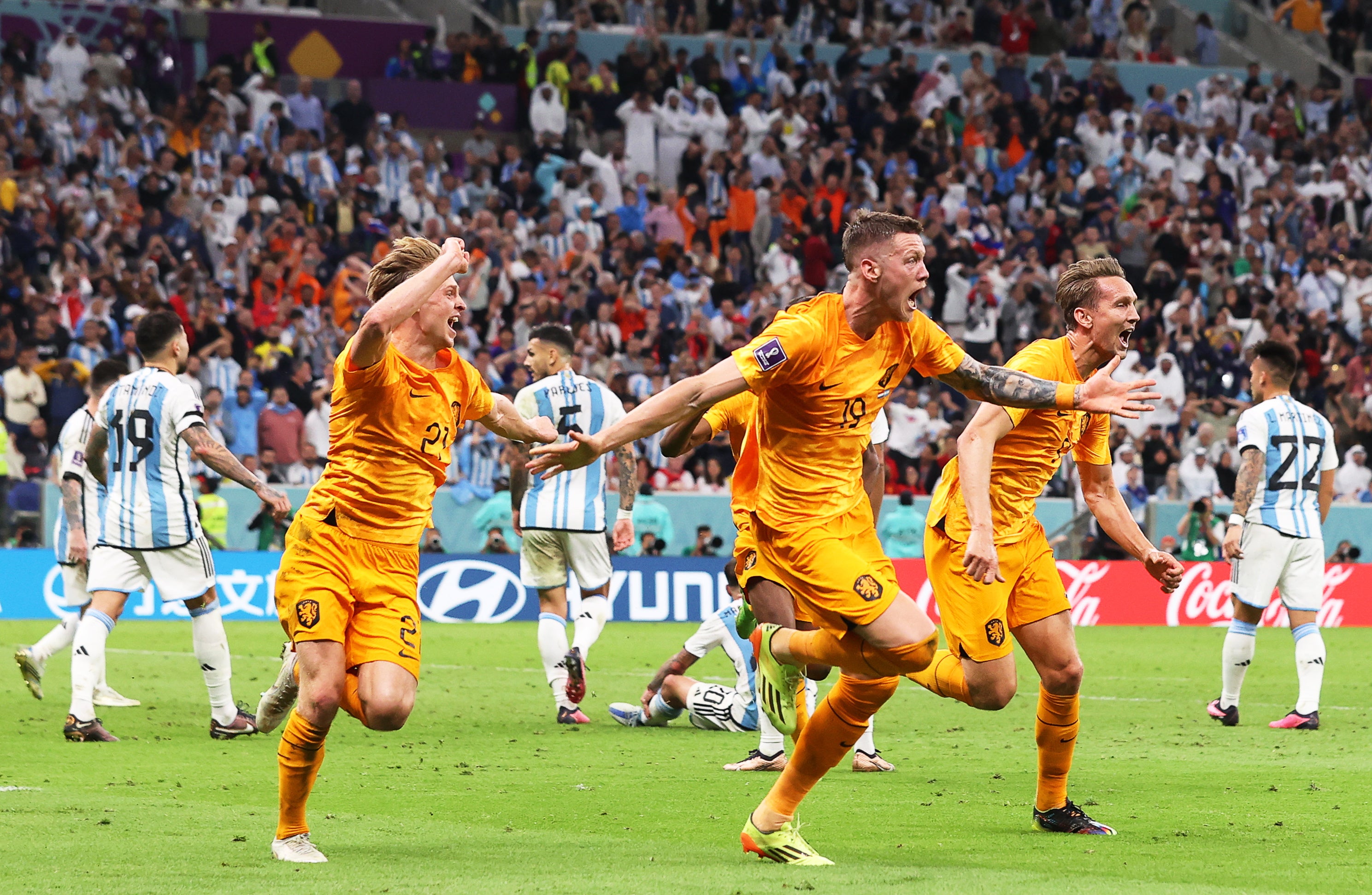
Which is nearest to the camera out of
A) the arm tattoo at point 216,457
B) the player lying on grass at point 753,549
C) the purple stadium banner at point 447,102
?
the player lying on grass at point 753,549

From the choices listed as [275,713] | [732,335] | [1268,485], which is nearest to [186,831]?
[275,713]

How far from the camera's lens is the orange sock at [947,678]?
7.36m

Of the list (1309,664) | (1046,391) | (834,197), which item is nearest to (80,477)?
(1046,391)

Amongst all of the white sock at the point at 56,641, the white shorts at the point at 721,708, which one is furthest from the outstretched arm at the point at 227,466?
the white shorts at the point at 721,708

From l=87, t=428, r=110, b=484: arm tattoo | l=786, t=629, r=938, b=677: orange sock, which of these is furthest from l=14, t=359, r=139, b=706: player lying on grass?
l=786, t=629, r=938, b=677: orange sock

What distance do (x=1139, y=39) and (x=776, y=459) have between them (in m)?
30.7

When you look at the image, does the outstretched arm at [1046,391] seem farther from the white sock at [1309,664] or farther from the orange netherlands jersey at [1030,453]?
the white sock at [1309,664]

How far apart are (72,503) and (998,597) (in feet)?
24.3

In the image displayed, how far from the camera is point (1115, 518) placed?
788 cm

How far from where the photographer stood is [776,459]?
7.05 meters

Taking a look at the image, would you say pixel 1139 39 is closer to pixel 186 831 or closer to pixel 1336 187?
pixel 1336 187

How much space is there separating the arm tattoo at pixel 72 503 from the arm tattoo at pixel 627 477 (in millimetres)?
3802

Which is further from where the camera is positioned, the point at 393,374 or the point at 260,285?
the point at 260,285

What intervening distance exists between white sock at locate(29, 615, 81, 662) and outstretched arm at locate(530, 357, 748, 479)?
6.60 meters
